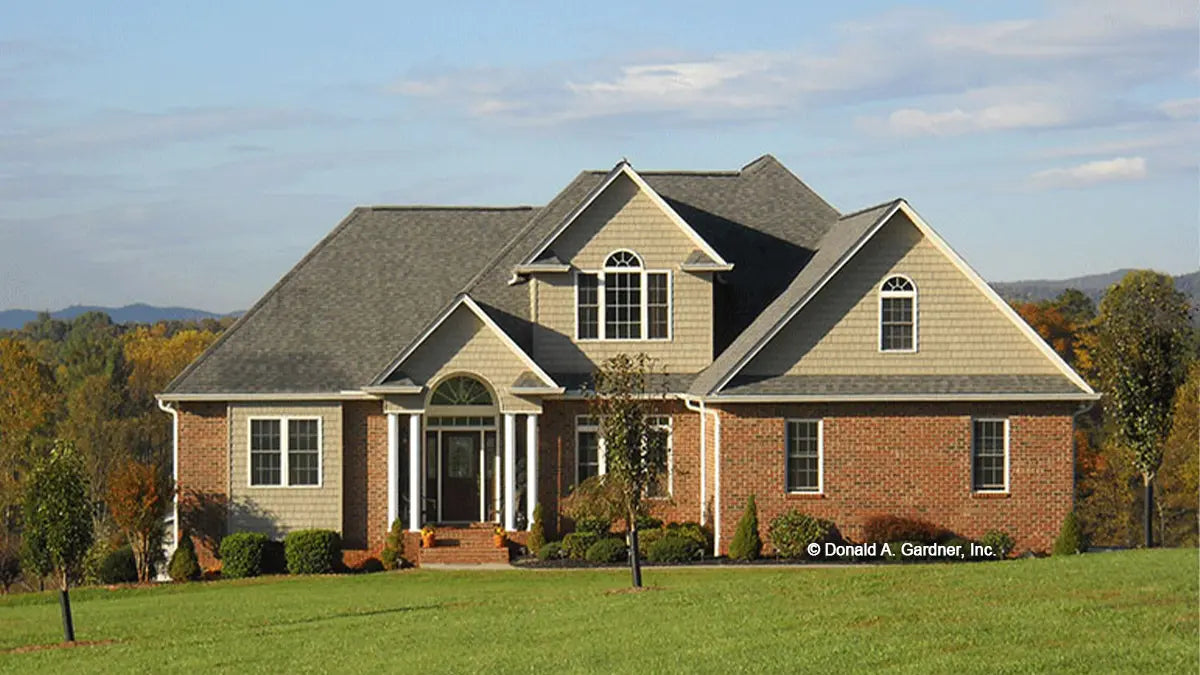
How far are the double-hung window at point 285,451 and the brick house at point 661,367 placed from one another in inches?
1.9

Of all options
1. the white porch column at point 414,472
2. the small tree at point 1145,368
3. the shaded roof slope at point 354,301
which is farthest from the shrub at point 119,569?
the small tree at point 1145,368

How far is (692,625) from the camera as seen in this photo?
2102 centimetres

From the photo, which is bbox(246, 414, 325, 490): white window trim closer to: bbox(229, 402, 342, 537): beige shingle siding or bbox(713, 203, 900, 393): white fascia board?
bbox(229, 402, 342, 537): beige shingle siding

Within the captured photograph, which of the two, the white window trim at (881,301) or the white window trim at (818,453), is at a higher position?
the white window trim at (881,301)

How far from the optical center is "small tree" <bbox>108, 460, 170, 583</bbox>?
34438mm

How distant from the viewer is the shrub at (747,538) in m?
32.9

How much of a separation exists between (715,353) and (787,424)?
3730 millimetres

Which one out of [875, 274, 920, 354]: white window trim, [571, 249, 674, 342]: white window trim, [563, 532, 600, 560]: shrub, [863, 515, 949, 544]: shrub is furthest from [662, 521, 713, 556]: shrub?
[875, 274, 920, 354]: white window trim

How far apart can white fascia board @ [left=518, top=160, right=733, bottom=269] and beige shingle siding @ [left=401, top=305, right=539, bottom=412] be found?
201 centimetres

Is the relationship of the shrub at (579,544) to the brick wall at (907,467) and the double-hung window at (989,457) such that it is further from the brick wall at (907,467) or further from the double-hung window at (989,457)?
the double-hung window at (989,457)

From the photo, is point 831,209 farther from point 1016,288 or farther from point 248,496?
point 1016,288

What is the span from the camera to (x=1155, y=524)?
6550cm

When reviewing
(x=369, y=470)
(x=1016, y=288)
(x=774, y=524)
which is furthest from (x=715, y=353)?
(x=1016, y=288)

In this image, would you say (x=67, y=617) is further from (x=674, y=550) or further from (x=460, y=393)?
(x=674, y=550)
